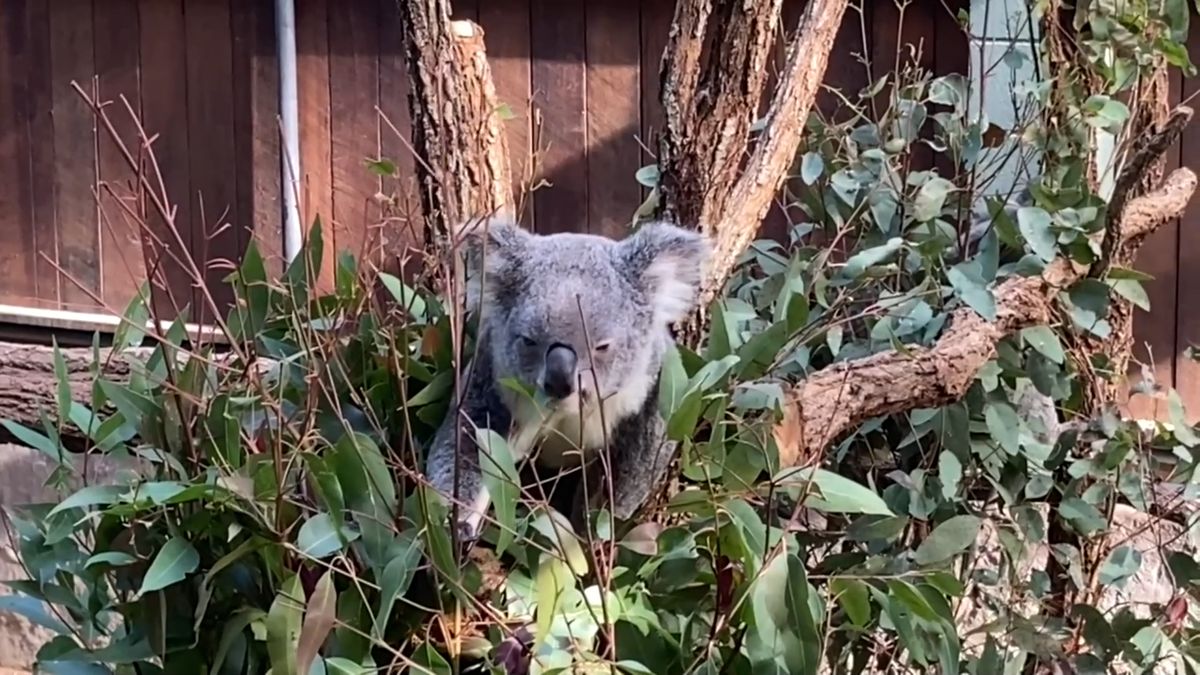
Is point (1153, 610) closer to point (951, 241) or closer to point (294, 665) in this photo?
point (951, 241)

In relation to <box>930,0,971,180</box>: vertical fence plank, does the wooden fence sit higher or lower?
lower

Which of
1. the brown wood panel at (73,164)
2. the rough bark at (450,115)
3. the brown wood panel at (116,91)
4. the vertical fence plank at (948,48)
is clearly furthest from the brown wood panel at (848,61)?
the brown wood panel at (73,164)

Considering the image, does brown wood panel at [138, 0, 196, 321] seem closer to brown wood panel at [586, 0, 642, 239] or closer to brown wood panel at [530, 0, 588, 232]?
brown wood panel at [530, 0, 588, 232]

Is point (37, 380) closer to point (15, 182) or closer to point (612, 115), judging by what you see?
point (612, 115)

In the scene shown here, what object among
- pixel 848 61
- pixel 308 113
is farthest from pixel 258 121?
pixel 848 61

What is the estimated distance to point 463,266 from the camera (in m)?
1.92

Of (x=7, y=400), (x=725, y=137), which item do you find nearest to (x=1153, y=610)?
(x=725, y=137)

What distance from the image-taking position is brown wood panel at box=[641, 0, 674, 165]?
11.4ft

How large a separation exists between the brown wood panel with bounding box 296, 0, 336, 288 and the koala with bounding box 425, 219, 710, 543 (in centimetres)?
182

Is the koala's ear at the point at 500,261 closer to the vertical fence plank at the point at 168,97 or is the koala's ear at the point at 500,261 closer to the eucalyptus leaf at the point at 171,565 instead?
the eucalyptus leaf at the point at 171,565

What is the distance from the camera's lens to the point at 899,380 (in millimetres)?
1853

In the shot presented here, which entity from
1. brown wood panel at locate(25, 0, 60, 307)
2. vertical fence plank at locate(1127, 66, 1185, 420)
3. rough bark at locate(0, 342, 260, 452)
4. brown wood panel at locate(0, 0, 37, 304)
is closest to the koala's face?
rough bark at locate(0, 342, 260, 452)

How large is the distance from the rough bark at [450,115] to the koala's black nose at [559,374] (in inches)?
16.9

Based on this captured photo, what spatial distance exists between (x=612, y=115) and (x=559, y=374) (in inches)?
71.9
